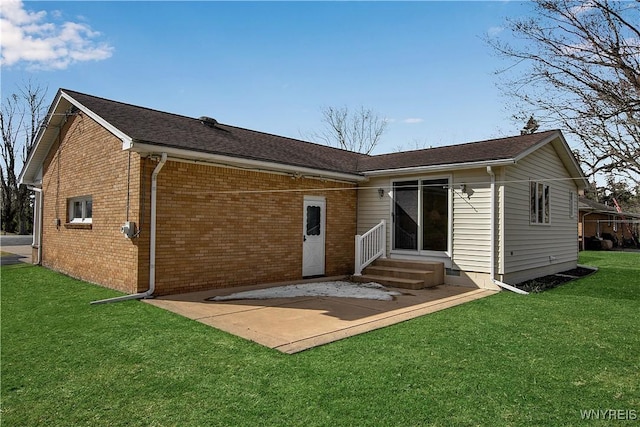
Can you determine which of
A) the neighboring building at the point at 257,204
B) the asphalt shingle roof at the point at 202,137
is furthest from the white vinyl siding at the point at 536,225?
the asphalt shingle roof at the point at 202,137

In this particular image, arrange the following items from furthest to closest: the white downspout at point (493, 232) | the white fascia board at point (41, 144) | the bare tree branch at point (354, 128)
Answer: the bare tree branch at point (354, 128) < the white fascia board at point (41, 144) < the white downspout at point (493, 232)

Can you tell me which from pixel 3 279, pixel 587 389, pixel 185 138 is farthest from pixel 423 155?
pixel 3 279

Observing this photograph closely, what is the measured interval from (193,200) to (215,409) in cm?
561

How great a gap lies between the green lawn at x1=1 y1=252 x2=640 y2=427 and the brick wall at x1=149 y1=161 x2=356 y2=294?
183 cm

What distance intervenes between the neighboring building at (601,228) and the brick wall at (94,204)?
24.2 meters

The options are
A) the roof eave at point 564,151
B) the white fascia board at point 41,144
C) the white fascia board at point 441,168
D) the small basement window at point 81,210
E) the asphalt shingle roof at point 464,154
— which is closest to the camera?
the white fascia board at point 441,168

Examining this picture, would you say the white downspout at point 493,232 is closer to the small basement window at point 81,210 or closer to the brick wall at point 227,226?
the brick wall at point 227,226

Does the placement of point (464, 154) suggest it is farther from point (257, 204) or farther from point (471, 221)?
point (257, 204)

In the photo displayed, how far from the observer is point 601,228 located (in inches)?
1145

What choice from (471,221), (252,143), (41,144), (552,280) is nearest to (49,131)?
(41,144)

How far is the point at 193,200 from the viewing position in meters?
8.12

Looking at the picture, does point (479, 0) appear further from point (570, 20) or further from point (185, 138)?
point (185, 138)

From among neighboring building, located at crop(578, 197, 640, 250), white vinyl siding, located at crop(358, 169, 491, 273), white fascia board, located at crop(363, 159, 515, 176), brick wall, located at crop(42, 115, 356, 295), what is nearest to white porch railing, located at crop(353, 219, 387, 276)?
brick wall, located at crop(42, 115, 356, 295)

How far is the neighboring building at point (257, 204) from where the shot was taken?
7.78m
